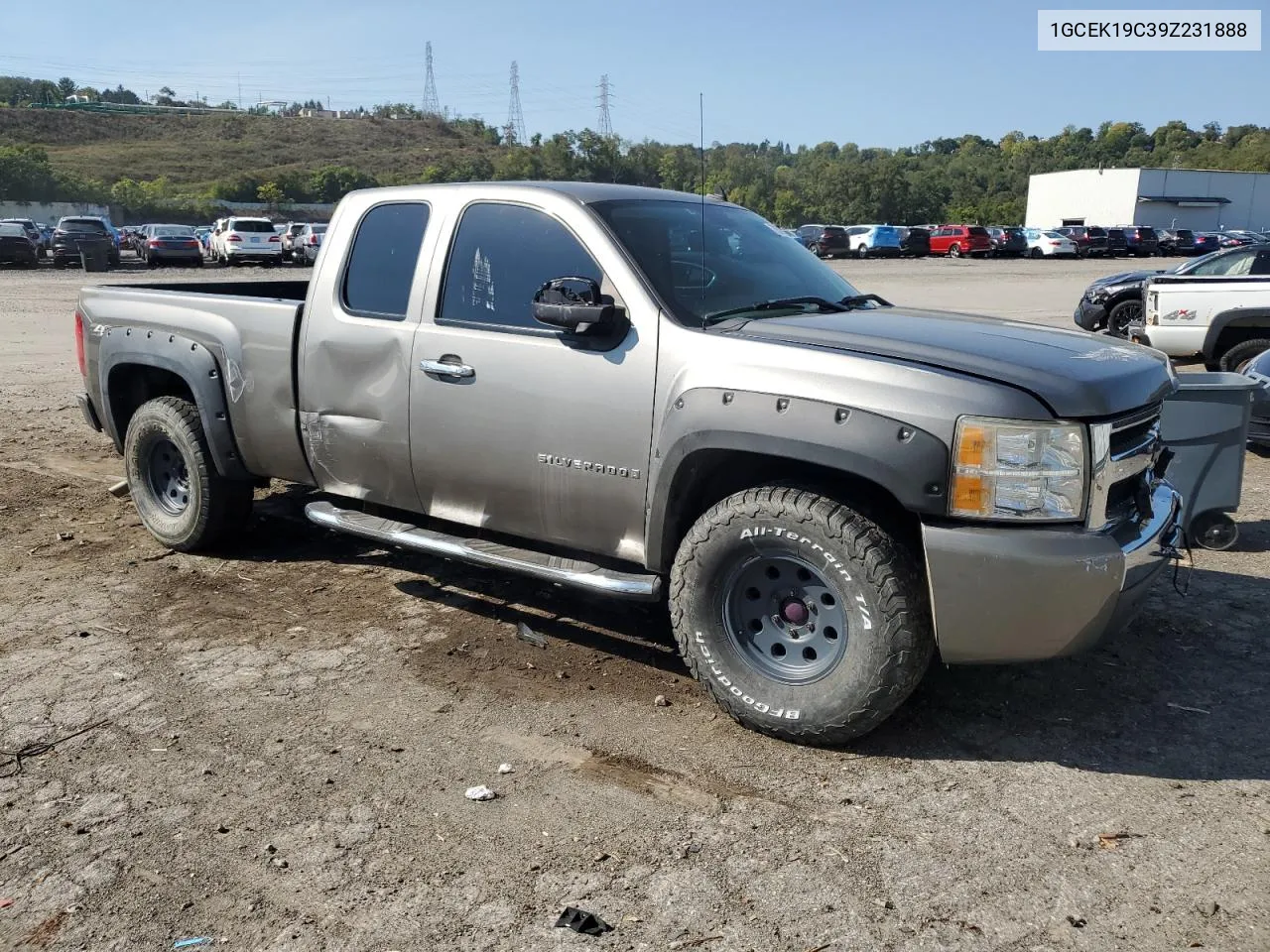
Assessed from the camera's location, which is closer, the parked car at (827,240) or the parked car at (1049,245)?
the parked car at (827,240)

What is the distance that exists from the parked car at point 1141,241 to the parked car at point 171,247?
135 ft

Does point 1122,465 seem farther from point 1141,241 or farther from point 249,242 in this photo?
point 1141,241

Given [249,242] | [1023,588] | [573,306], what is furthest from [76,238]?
[1023,588]

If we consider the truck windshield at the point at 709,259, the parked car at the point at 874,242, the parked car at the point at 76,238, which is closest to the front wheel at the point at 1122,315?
the truck windshield at the point at 709,259

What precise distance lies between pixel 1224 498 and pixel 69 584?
574cm

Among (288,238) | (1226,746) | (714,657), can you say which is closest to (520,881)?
(714,657)

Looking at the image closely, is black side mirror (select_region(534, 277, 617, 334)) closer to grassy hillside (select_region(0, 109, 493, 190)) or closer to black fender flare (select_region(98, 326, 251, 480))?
black fender flare (select_region(98, 326, 251, 480))

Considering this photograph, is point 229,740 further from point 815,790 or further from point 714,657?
point 815,790

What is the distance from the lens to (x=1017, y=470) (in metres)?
3.41

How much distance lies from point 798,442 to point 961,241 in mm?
50241

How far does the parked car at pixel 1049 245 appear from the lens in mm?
51062

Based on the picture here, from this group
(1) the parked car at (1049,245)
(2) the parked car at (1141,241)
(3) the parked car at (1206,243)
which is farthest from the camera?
(2) the parked car at (1141,241)

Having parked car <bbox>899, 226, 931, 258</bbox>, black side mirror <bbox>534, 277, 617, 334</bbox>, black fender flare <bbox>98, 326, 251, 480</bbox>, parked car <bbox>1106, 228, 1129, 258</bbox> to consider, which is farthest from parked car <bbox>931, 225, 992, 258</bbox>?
black side mirror <bbox>534, 277, 617, 334</bbox>

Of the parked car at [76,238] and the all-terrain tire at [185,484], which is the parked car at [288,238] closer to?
the parked car at [76,238]
